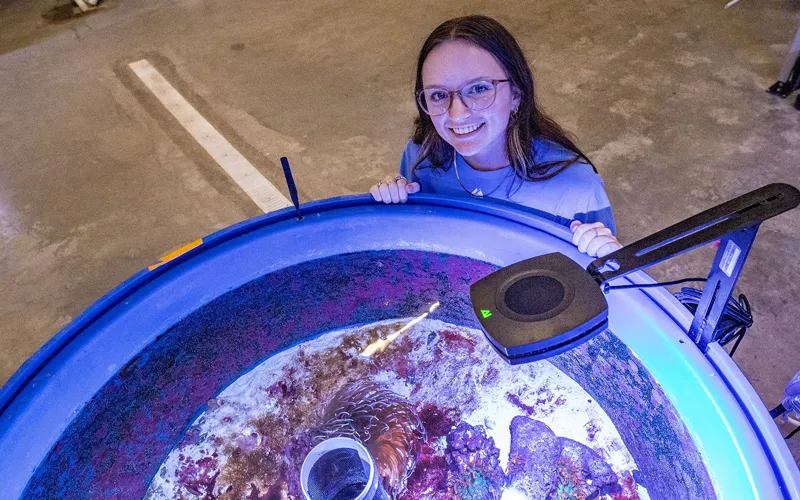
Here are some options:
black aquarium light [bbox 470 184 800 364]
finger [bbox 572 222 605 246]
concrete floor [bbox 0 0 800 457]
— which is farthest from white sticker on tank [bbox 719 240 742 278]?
concrete floor [bbox 0 0 800 457]

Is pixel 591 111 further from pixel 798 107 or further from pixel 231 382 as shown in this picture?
pixel 231 382

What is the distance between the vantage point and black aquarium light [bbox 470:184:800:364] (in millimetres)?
786

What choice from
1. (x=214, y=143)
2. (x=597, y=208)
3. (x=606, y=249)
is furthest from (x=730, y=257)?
(x=214, y=143)

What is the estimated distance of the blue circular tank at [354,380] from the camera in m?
1.20

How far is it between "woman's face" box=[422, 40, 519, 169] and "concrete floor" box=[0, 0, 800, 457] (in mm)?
1241

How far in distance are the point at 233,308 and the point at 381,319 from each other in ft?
1.38

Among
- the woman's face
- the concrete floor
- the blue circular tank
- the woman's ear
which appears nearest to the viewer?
the blue circular tank

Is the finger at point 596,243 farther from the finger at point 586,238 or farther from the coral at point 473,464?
the coral at point 473,464

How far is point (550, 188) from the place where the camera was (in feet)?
4.90

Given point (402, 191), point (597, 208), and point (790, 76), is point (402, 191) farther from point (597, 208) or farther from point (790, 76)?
point (790, 76)

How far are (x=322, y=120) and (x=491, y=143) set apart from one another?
1828 mm

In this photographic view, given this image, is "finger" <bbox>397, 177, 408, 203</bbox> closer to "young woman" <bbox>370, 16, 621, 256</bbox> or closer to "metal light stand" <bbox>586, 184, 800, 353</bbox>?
"young woman" <bbox>370, 16, 621, 256</bbox>

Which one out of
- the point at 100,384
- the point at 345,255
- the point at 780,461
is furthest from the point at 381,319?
the point at 780,461

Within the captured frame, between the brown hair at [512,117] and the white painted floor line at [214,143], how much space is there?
1297 mm
